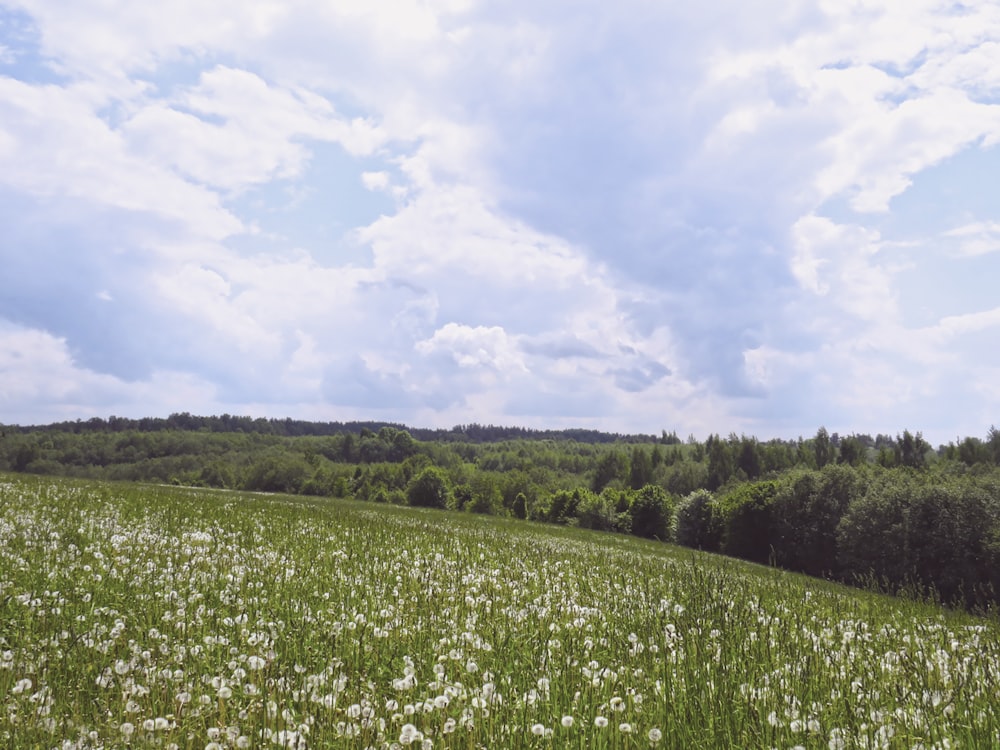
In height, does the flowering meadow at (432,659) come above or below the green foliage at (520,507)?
above

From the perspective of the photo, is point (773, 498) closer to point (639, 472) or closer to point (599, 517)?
point (599, 517)

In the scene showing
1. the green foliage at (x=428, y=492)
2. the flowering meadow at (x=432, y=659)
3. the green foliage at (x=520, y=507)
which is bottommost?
the green foliage at (x=520, y=507)

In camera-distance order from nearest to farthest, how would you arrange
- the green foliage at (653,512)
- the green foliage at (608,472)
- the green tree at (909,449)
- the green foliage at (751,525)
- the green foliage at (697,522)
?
the green foliage at (751,525) < the green foliage at (697,522) < the green foliage at (653,512) < the green tree at (909,449) < the green foliage at (608,472)

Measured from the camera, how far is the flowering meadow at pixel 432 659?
425 centimetres

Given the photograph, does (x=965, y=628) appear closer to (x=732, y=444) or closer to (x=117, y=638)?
(x=117, y=638)

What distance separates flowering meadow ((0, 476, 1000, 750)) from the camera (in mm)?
4246

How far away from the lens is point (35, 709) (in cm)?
442

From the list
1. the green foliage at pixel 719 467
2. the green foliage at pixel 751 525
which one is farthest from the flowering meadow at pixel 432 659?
the green foliage at pixel 719 467

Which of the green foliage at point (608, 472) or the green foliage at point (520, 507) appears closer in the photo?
the green foliage at point (520, 507)

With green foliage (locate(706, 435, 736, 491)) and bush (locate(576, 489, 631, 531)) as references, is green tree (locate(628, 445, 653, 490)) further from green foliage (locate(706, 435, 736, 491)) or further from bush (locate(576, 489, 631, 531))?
bush (locate(576, 489, 631, 531))

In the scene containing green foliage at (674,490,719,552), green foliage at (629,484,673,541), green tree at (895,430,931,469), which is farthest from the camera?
green tree at (895,430,931,469)

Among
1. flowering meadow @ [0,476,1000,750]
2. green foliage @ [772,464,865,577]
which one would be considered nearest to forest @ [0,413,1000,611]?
green foliage @ [772,464,865,577]

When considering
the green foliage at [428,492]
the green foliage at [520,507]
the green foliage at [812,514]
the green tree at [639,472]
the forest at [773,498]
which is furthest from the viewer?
the green tree at [639,472]

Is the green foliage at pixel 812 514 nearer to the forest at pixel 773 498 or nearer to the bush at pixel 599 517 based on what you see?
the forest at pixel 773 498
